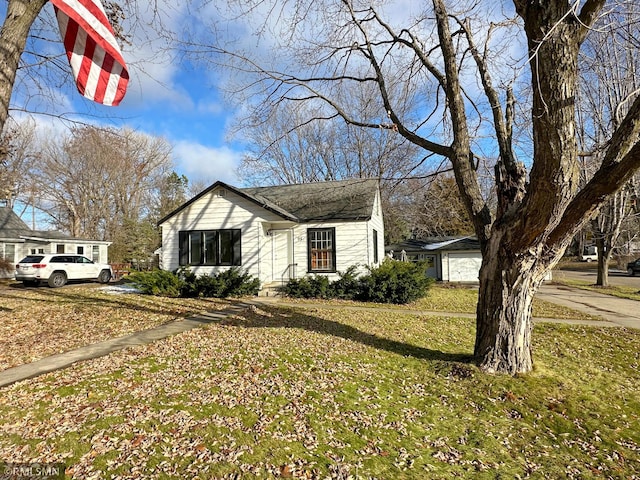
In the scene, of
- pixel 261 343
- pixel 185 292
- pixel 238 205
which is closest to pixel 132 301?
pixel 185 292

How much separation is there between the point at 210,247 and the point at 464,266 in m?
15.9

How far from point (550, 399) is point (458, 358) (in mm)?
1451

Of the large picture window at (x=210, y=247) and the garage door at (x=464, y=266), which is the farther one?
the garage door at (x=464, y=266)

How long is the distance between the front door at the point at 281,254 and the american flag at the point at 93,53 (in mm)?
10573

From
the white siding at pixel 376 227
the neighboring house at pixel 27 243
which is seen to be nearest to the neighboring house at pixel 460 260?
the white siding at pixel 376 227

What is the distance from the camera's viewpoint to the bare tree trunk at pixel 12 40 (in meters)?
3.56

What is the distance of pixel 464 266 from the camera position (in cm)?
2173

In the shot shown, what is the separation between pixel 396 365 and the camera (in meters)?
5.43

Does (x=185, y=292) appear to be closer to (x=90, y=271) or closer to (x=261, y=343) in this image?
(x=261, y=343)

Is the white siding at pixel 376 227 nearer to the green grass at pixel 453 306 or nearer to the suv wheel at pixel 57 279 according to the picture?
the green grass at pixel 453 306

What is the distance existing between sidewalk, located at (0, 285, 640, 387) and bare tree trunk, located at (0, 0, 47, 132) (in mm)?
3414

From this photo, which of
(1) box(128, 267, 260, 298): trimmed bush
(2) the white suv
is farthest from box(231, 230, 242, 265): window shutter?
(2) the white suv

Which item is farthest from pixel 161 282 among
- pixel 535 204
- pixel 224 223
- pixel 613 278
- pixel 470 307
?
pixel 613 278

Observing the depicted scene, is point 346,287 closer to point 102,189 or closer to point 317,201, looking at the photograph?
point 317,201
